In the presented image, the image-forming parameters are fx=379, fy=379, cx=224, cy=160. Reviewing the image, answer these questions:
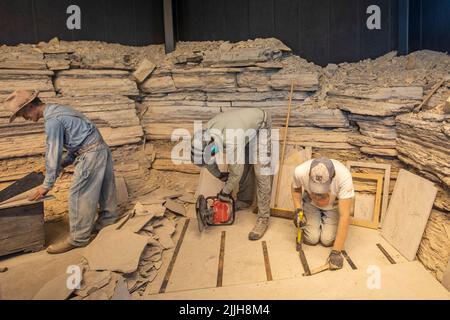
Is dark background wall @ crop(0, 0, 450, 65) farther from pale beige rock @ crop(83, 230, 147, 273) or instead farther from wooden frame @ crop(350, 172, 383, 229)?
pale beige rock @ crop(83, 230, 147, 273)

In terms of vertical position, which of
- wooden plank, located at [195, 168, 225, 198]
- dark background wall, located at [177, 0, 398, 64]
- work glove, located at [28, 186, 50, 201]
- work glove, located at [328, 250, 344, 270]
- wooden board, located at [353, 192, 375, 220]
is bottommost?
work glove, located at [328, 250, 344, 270]

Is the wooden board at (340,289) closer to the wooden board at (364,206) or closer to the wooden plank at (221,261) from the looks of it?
the wooden plank at (221,261)

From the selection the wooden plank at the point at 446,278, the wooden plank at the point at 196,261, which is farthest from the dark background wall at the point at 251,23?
the wooden plank at the point at 196,261

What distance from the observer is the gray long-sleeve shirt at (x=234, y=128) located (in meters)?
3.40

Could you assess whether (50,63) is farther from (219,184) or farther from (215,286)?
(215,286)

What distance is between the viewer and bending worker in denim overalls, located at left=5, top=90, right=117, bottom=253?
3.13 metres

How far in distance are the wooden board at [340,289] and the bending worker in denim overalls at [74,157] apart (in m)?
1.10

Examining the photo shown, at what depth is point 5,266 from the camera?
3.19m

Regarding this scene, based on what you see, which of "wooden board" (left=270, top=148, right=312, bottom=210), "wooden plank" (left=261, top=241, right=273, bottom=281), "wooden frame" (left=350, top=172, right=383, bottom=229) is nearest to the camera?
"wooden plank" (left=261, top=241, right=273, bottom=281)

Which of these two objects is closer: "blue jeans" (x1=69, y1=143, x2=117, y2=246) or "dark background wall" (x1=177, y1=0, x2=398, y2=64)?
"blue jeans" (x1=69, y1=143, x2=117, y2=246)

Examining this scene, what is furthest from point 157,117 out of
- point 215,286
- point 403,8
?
point 403,8

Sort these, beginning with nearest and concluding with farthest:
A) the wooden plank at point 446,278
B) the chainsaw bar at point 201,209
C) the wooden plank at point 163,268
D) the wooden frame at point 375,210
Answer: the wooden plank at point 446,278 < the wooden plank at point 163,268 < the chainsaw bar at point 201,209 < the wooden frame at point 375,210

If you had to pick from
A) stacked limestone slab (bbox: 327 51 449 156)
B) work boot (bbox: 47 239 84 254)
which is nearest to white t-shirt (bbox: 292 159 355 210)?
stacked limestone slab (bbox: 327 51 449 156)

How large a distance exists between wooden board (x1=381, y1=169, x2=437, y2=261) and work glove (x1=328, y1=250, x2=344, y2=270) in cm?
64
